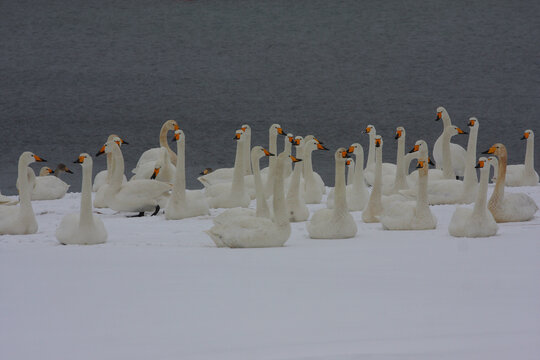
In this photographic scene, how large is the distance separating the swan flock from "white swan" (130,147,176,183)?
0.02 meters

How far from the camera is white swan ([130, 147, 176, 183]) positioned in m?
10.3

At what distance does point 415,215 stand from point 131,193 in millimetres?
3170

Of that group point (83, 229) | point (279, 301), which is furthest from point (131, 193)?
point (279, 301)

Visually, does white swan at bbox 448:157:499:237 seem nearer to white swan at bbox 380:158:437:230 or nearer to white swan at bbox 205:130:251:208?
white swan at bbox 380:158:437:230

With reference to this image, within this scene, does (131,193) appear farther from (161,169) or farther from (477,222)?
(477,222)

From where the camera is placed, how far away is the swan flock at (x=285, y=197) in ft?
21.3

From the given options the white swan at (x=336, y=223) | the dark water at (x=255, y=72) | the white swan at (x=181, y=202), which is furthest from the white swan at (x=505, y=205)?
the dark water at (x=255, y=72)

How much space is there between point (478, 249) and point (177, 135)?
434 cm

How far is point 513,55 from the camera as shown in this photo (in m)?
25.9

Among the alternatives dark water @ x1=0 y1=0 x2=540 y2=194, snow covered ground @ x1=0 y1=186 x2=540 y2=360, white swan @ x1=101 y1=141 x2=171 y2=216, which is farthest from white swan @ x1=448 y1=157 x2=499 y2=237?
dark water @ x1=0 y1=0 x2=540 y2=194

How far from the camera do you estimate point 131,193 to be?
8.91 metres

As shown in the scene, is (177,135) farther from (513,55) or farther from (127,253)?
(513,55)

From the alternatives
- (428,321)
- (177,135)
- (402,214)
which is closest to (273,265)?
(428,321)

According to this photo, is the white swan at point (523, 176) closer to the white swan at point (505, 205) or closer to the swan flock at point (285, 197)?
the swan flock at point (285, 197)
